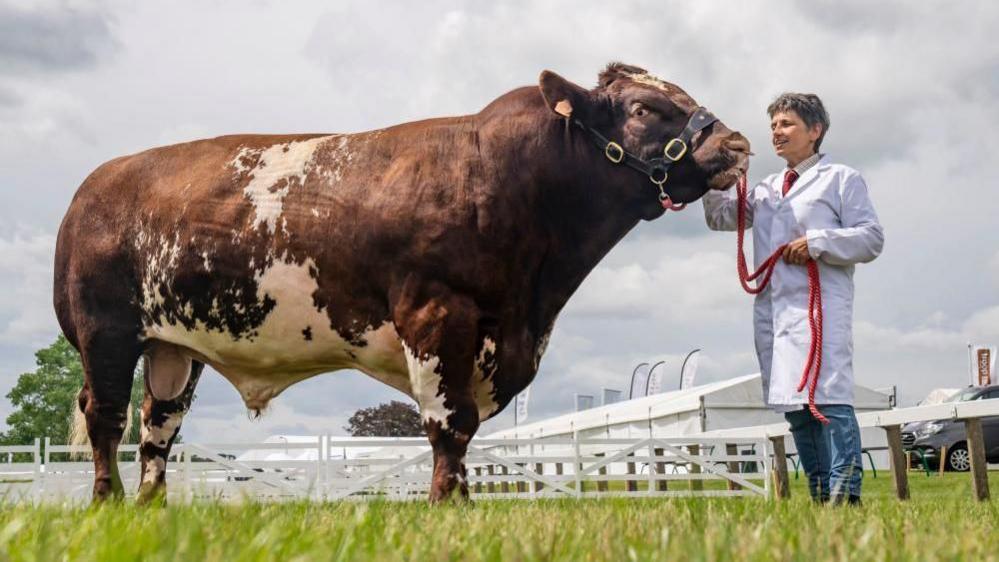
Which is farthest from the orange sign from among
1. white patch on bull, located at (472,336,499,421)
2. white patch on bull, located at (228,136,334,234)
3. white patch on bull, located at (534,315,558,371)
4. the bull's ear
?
white patch on bull, located at (228,136,334,234)

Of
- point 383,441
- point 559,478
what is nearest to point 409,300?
point 559,478

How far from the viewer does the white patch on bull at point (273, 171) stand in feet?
17.9

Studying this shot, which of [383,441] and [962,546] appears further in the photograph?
[383,441]

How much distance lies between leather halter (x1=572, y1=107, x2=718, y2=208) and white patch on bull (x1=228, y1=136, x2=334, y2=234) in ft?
4.93

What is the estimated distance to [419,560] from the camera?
1811mm

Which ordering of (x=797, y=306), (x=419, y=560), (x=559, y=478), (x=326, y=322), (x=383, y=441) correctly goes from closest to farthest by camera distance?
(x=419, y=560), (x=797, y=306), (x=326, y=322), (x=559, y=478), (x=383, y=441)

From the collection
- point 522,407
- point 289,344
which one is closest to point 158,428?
point 289,344

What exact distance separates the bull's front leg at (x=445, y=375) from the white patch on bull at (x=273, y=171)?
3.55 ft

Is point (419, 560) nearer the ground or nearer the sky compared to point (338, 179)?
nearer the ground

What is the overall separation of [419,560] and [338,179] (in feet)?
12.6

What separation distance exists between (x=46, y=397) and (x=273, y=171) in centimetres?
4248

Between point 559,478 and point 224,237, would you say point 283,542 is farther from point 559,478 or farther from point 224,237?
point 559,478

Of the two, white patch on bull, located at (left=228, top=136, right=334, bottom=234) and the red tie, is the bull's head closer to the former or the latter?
the red tie

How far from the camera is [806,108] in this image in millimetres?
5051
